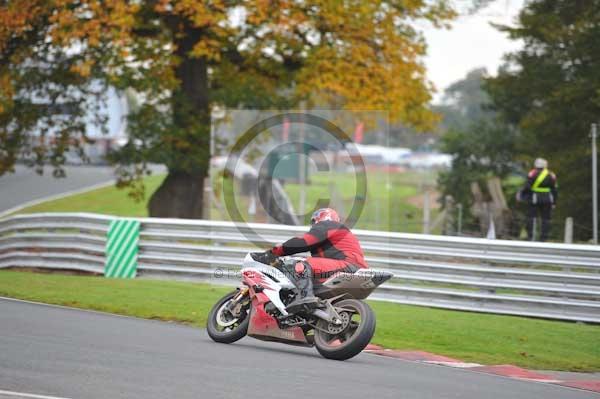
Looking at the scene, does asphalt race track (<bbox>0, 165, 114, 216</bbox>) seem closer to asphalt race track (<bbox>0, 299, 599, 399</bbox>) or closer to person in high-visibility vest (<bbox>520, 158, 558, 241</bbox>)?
person in high-visibility vest (<bbox>520, 158, 558, 241</bbox>)

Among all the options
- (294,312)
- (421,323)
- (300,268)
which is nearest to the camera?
(294,312)

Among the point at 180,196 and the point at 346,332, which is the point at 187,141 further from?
the point at 346,332

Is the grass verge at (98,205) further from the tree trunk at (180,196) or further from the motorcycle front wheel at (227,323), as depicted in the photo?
the motorcycle front wheel at (227,323)

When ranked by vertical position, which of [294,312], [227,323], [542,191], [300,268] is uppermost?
[542,191]

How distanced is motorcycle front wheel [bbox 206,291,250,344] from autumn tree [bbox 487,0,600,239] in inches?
650

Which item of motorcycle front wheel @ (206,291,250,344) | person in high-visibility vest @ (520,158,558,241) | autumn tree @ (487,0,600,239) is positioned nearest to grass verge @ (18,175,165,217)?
autumn tree @ (487,0,600,239)

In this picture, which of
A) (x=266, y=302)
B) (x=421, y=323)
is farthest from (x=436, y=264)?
(x=266, y=302)

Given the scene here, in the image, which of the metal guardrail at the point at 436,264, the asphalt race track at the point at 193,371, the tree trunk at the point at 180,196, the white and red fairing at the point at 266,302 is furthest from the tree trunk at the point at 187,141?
the white and red fairing at the point at 266,302

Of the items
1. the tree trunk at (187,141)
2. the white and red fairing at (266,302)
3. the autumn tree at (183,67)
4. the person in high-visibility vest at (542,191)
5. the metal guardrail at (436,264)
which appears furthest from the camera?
the tree trunk at (187,141)

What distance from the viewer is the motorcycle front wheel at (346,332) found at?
974cm

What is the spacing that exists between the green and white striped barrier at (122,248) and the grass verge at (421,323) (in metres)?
1.43

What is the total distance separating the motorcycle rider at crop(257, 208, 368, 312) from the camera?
10484mm

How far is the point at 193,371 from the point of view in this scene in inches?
335

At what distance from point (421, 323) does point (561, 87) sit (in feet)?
58.6
